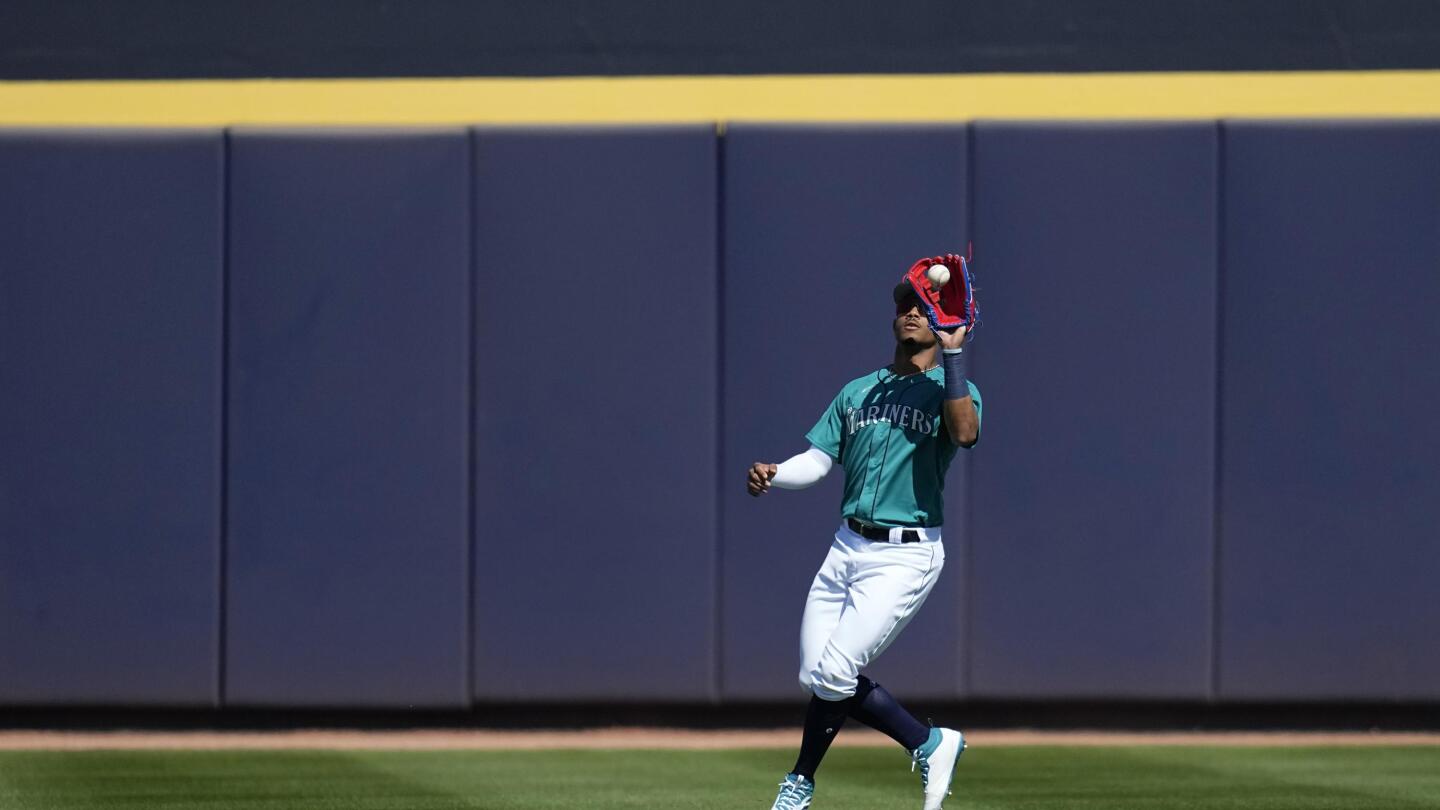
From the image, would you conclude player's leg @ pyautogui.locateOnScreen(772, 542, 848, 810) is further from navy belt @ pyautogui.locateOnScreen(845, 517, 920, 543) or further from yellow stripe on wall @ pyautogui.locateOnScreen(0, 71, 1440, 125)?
yellow stripe on wall @ pyautogui.locateOnScreen(0, 71, 1440, 125)

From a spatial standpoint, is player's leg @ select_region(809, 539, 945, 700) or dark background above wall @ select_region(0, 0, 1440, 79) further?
dark background above wall @ select_region(0, 0, 1440, 79)

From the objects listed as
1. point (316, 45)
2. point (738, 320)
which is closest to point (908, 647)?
point (738, 320)

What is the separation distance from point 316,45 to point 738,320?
2.30m

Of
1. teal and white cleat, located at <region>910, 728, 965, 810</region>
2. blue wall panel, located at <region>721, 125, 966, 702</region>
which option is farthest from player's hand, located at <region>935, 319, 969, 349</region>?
blue wall panel, located at <region>721, 125, 966, 702</region>

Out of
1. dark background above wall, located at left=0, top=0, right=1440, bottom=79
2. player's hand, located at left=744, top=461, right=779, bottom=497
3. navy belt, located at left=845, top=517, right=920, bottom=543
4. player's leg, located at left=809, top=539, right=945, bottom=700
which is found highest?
dark background above wall, located at left=0, top=0, right=1440, bottom=79

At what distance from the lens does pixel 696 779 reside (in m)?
5.99

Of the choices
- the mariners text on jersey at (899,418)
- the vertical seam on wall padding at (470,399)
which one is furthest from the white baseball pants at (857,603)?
the vertical seam on wall padding at (470,399)

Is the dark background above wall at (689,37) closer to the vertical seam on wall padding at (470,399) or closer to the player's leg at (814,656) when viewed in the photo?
the vertical seam on wall padding at (470,399)

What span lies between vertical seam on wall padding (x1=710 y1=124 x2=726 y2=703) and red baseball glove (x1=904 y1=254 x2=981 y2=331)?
2.50m

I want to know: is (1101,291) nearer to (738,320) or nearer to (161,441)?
(738,320)

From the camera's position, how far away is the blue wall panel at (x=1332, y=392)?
6953 mm

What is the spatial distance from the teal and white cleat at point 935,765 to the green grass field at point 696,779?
57 cm

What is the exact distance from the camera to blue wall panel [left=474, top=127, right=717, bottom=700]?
700 centimetres

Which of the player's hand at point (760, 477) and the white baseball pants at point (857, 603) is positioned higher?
the player's hand at point (760, 477)
